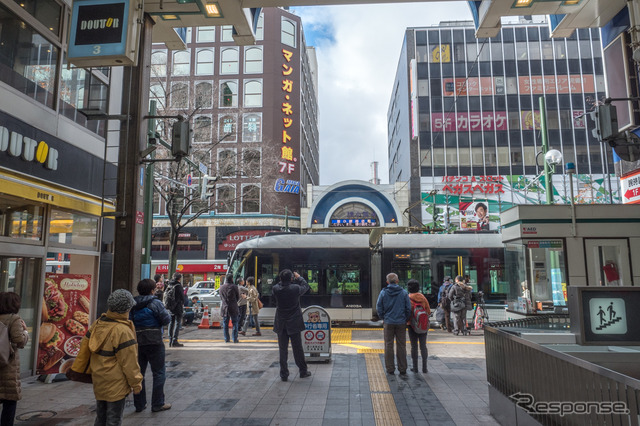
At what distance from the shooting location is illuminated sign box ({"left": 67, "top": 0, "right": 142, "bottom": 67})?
264 inches

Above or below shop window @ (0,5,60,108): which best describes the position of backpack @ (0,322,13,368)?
below

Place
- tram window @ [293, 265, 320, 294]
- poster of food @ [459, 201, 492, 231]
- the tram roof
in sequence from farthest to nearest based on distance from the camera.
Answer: poster of food @ [459, 201, 492, 231]
the tram roof
tram window @ [293, 265, 320, 294]

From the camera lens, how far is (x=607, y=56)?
1177cm

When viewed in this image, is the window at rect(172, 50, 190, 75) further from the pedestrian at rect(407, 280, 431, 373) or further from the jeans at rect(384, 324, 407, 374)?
the jeans at rect(384, 324, 407, 374)

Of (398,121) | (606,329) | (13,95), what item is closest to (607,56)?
(606,329)

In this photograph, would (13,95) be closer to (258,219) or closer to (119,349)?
(119,349)

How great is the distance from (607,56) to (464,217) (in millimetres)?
25104

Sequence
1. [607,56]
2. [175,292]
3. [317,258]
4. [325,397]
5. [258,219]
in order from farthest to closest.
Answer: [258,219]
[317,258]
[607,56]
[175,292]
[325,397]

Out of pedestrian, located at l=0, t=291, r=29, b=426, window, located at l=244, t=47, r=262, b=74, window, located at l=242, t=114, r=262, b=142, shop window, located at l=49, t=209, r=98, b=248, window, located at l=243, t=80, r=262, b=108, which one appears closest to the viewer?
pedestrian, located at l=0, t=291, r=29, b=426

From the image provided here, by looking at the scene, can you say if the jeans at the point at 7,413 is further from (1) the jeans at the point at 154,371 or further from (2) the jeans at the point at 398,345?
(2) the jeans at the point at 398,345

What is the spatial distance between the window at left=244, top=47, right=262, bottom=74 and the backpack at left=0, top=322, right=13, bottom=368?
1417 inches

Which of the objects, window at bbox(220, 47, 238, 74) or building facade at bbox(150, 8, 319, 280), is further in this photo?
window at bbox(220, 47, 238, 74)

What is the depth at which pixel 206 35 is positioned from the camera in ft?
128

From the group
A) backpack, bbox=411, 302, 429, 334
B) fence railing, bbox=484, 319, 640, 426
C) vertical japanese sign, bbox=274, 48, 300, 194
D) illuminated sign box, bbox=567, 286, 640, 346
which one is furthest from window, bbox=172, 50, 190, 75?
illuminated sign box, bbox=567, 286, 640, 346
